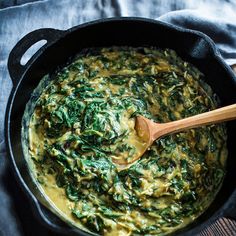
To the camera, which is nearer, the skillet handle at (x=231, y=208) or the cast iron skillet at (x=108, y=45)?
the skillet handle at (x=231, y=208)

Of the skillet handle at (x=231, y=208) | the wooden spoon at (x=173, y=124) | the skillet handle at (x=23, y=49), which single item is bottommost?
the skillet handle at (x=231, y=208)

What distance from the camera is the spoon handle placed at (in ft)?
9.04

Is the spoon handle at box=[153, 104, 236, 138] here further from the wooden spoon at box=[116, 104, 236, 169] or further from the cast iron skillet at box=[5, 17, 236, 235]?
the cast iron skillet at box=[5, 17, 236, 235]

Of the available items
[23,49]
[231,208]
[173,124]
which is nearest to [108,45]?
[23,49]

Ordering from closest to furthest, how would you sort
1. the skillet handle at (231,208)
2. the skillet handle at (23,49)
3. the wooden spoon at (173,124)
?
1. the skillet handle at (231,208)
2. the wooden spoon at (173,124)
3. the skillet handle at (23,49)

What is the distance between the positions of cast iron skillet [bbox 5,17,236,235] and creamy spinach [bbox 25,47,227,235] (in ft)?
0.24

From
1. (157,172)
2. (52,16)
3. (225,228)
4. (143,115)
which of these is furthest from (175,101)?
(52,16)

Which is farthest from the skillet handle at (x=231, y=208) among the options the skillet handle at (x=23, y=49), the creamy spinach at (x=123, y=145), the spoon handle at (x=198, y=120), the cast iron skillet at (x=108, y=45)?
the skillet handle at (x=23, y=49)

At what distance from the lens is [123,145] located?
3039 millimetres

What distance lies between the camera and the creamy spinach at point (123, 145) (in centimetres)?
295

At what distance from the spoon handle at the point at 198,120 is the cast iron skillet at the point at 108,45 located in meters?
0.25

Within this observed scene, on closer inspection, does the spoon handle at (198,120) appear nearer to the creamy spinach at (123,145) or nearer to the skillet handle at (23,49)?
the creamy spinach at (123,145)

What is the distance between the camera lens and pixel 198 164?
3.06 meters

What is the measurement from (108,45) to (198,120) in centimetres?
84
